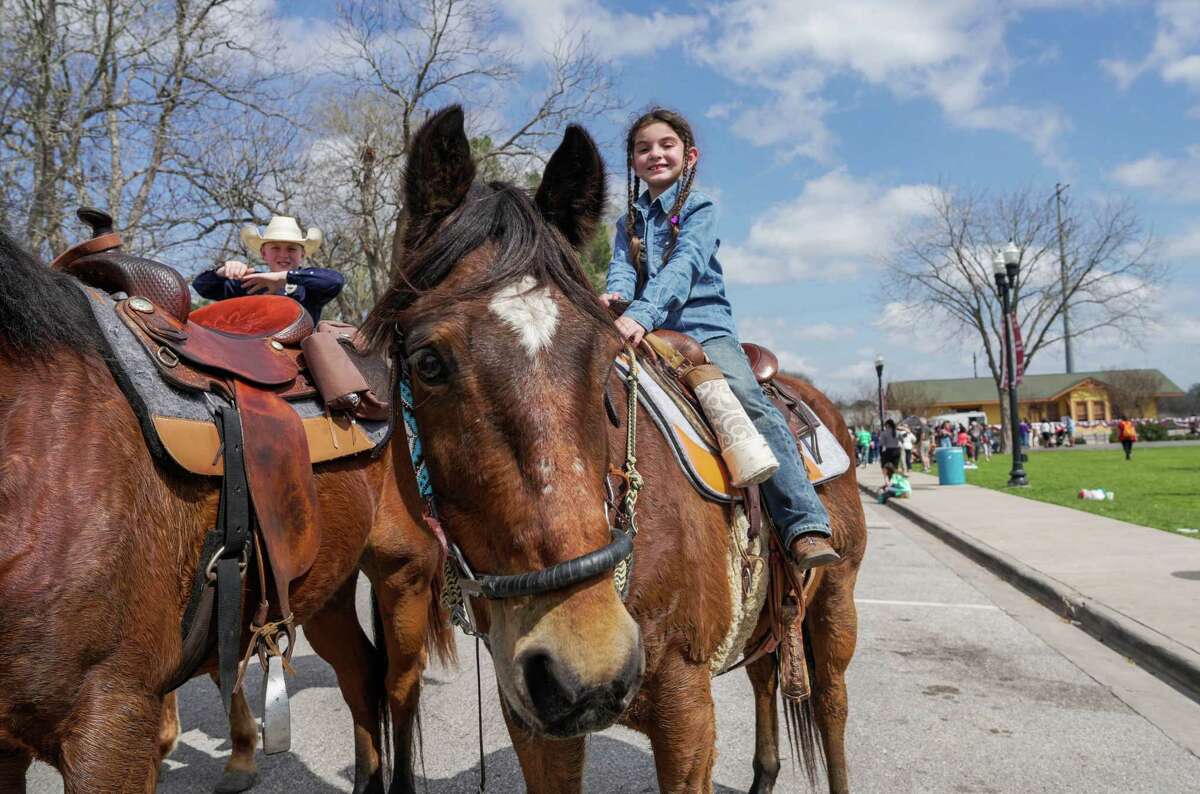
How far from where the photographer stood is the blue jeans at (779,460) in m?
2.86

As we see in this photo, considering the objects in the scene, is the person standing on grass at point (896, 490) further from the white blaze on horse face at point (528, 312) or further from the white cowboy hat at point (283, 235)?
the white blaze on horse face at point (528, 312)

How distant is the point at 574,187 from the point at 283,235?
10.7ft

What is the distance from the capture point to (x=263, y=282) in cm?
412

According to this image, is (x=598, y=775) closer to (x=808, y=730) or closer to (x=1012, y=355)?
(x=808, y=730)

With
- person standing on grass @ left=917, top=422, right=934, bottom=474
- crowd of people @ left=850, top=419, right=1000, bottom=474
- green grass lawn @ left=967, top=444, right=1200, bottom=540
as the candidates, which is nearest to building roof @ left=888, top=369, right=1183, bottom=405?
crowd of people @ left=850, top=419, right=1000, bottom=474

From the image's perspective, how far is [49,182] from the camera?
39.3ft

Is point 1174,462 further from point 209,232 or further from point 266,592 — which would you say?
point 266,592

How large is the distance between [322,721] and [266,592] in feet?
10.5

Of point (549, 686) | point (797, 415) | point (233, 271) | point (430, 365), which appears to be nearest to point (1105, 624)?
point (797, 415)

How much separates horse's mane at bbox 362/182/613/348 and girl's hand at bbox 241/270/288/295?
2.31m

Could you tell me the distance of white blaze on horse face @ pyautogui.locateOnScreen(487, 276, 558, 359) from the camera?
179 cm

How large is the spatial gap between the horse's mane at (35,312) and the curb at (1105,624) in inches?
246

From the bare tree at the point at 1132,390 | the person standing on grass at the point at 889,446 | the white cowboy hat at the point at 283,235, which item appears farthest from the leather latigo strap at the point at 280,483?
the bare tree at the point at 1132,390

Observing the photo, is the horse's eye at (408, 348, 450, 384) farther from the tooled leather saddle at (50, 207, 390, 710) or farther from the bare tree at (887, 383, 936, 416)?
the bare tree at (887, 383, 936, 416)
